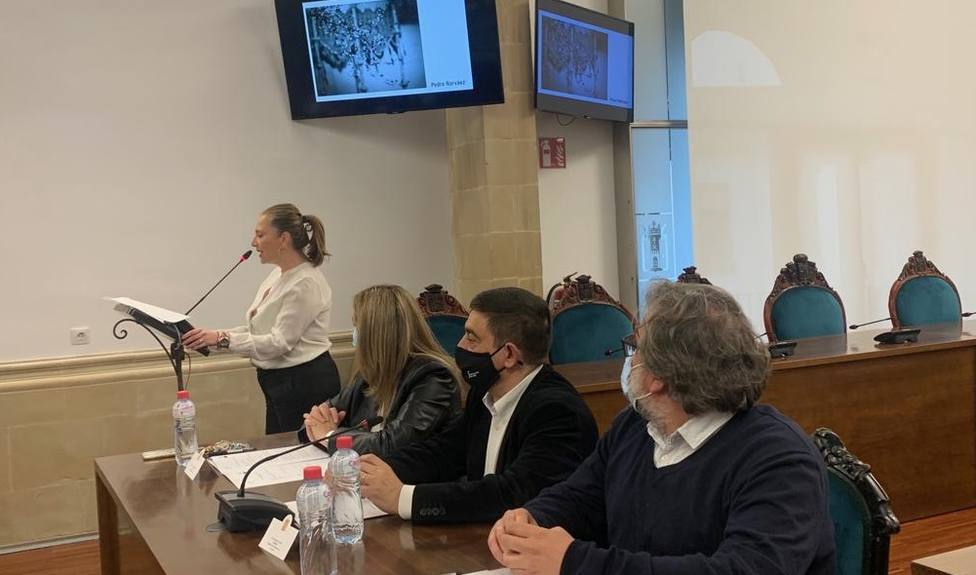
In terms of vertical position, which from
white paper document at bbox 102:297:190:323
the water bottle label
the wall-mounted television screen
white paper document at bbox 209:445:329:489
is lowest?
white paper document at bbox 209:445:329:489

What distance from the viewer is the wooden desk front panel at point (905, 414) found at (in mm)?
3729

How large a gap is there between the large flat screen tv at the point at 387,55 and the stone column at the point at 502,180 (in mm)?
298

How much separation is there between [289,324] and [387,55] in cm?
183

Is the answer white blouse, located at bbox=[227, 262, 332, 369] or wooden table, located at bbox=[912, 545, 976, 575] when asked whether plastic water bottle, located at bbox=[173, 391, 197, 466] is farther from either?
wooden table, located at bbox=[912, 545, 976, 575]

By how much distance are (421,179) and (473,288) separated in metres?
0.68

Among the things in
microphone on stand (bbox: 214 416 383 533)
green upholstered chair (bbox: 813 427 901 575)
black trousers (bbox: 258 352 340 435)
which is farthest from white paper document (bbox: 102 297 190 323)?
green upholstered chair (bbox: 813 427 901 575)

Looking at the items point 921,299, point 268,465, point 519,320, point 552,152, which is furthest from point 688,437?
point 552,152

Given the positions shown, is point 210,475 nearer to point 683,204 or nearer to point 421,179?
point 421,179

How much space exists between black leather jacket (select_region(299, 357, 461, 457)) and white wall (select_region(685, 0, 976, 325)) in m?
3.93

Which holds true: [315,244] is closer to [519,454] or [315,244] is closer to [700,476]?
[519,454]

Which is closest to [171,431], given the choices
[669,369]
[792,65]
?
[669,369]

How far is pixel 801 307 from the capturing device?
191 inches

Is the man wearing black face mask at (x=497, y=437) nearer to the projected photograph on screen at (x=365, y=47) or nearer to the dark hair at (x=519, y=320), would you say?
the dark hair at (x=519, y=320)

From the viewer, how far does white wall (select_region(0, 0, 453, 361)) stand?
4453 mm
